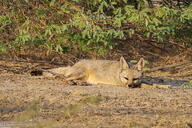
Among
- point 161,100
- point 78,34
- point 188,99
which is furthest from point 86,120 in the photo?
point 78,34

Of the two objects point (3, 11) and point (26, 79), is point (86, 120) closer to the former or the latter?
point (26, 79)

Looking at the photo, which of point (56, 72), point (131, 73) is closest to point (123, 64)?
point (131, 73)

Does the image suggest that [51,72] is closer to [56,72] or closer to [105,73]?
[56,72]

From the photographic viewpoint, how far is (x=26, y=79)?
27.8 feet

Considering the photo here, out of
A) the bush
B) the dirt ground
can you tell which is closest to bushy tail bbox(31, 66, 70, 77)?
the dirt ground

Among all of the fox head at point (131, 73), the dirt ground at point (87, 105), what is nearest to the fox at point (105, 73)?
the fox head at point (131, 73)

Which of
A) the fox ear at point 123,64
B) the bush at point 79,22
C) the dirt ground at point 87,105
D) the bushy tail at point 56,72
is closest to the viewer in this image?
the dirt ground at point 87,105

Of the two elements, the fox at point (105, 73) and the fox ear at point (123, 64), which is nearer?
the fox at point (105, 73)

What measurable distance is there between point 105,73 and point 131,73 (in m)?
0.65

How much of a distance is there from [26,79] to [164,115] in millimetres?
3880

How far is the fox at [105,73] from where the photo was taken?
26.6 ft

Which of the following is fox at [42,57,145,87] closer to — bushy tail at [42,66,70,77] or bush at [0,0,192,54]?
bushy tail at [42,66,70,77]

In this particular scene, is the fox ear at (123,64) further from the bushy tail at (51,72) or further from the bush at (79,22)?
the bushy tail at (51,72)

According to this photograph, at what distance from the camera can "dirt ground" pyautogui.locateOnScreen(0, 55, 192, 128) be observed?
4.78m
